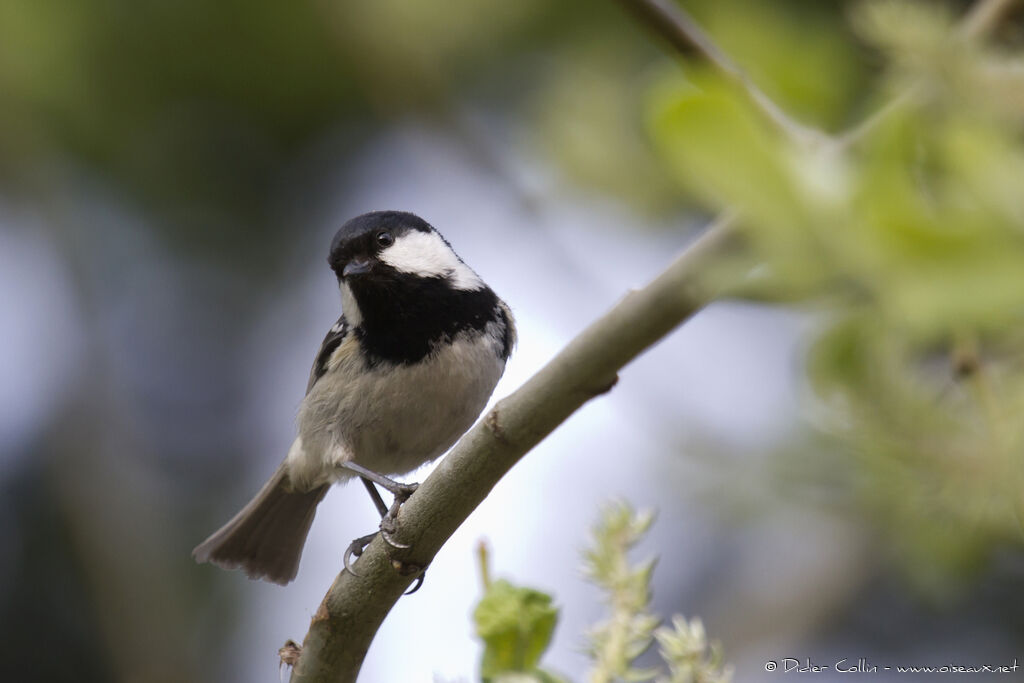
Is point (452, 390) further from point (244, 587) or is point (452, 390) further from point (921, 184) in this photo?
point (244, 587)

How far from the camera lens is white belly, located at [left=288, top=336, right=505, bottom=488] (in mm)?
3510

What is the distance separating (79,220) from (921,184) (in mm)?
6479

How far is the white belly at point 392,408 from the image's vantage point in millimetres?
3510

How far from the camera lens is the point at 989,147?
0.82 m

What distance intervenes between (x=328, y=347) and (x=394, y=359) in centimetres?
50

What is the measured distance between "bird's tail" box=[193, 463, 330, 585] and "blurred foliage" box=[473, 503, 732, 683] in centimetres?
280

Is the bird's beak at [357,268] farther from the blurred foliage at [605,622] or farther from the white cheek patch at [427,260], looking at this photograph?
the blurred foliage at [605,622]

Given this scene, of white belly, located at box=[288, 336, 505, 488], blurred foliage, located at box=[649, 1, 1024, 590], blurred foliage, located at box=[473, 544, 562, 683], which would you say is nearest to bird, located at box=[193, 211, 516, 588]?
white belly, located at box=[288, 336, 505, 488]

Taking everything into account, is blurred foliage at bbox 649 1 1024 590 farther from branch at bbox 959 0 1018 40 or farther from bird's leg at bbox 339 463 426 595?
bird's leg at bbox 339 463 426 595

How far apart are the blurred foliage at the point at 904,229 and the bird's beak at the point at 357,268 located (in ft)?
8.74

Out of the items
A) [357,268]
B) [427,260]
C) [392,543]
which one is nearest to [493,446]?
[392,543]

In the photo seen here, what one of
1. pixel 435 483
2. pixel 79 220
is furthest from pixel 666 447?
pixel 79 220

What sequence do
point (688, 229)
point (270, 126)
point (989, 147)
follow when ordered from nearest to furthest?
point (989, 147)
point (688, 229)
point (270, 126)

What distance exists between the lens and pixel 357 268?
3.61 m
